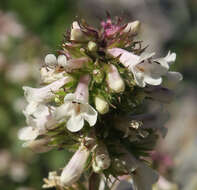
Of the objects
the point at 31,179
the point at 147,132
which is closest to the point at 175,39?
the point at 31,179

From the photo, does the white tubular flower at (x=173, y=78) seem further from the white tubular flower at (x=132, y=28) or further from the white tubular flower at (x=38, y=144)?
the white tubular flower at (x=38, y=144)

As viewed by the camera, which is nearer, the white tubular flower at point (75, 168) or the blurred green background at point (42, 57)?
the white tubular flower at point (75, 168)

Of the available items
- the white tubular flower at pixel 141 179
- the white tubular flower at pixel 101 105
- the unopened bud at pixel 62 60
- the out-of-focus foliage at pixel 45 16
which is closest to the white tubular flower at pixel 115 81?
the white tubular flower at pixel 101 105

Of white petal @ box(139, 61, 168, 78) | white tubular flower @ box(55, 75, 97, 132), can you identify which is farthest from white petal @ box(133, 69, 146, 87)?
white tubular flower @ box(55, 75, 97, 132)

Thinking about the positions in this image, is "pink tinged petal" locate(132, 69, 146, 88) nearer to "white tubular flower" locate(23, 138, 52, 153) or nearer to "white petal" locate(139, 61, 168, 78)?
"white petal" locate(139, 61, 168, 78)

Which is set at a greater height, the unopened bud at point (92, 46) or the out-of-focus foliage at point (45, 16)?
the out-of-focus foliage at point (45, 16)

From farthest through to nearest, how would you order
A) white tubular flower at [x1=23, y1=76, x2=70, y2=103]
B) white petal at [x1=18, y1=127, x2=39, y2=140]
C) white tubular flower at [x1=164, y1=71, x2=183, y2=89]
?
white petal at [x1=18, y1=127, x2=39, y2=140] → white tubular flower at [x1=164, y1=71, x2=183, y2=89] → white tubular flower at [x1=23, y1=76, x2=70, y2=103]
